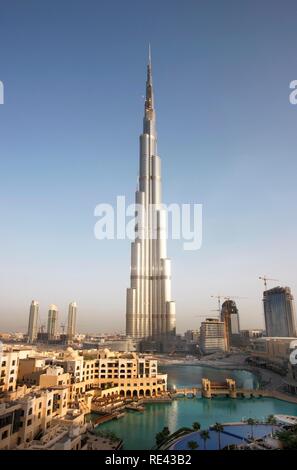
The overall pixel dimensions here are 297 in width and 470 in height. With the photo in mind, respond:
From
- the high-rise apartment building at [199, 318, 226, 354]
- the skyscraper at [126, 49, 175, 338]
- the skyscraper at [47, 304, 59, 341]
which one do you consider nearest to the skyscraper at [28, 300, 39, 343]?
the skyscraper at [47, 304, 59, 341]

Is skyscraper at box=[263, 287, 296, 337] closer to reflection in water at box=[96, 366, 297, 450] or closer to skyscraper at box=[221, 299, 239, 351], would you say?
skyscraper at box=[221, 299, 239, 351]

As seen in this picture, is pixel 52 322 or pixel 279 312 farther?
pixel 52 322

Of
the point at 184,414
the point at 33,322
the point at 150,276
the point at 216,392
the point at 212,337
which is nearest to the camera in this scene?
the point at 184,414

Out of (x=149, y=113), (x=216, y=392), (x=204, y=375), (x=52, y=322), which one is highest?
(x=149, y=113)

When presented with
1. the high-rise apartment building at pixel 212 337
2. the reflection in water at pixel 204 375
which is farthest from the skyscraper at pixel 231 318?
the reflection in water at pixel 204 375

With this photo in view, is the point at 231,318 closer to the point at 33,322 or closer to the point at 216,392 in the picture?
the point at 33,322

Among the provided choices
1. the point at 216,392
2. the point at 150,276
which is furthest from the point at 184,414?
the point at 150,276
